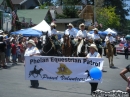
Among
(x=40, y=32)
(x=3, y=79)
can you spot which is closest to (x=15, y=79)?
(x=3, y=79)

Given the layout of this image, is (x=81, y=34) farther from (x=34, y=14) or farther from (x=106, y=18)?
(x=106, y=18)

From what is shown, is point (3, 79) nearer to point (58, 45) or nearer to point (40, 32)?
point (58, 45)

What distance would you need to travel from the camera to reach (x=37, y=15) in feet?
166

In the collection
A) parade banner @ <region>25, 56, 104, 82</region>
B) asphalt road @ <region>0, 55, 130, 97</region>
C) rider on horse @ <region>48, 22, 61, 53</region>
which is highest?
rider on horse @ <region>48, 22, 61, 53</region>

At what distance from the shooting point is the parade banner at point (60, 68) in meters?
11.8

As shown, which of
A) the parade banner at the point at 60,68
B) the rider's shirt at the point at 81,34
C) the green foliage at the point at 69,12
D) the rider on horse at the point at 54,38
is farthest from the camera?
the green foliage at the point at 69,12

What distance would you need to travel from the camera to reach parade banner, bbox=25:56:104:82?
11826 millimetres

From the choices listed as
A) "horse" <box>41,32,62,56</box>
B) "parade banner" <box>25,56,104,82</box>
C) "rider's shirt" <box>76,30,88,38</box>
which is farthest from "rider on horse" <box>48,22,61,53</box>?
"parade banner" <box>25,56,104,82</box>

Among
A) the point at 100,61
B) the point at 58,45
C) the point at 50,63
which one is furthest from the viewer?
the point at 58,45

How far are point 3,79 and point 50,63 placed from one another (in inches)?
133

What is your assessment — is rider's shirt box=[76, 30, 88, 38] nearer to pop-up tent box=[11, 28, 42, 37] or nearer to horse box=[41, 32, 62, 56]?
horse box=[41, 32, 62, 56]

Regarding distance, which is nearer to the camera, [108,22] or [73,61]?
[73,61]

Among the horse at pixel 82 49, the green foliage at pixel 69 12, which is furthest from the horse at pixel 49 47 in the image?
the green foliage at pixel 69 12

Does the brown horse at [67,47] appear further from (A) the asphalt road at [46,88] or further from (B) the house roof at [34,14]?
(B) the house roof at [34,14]
